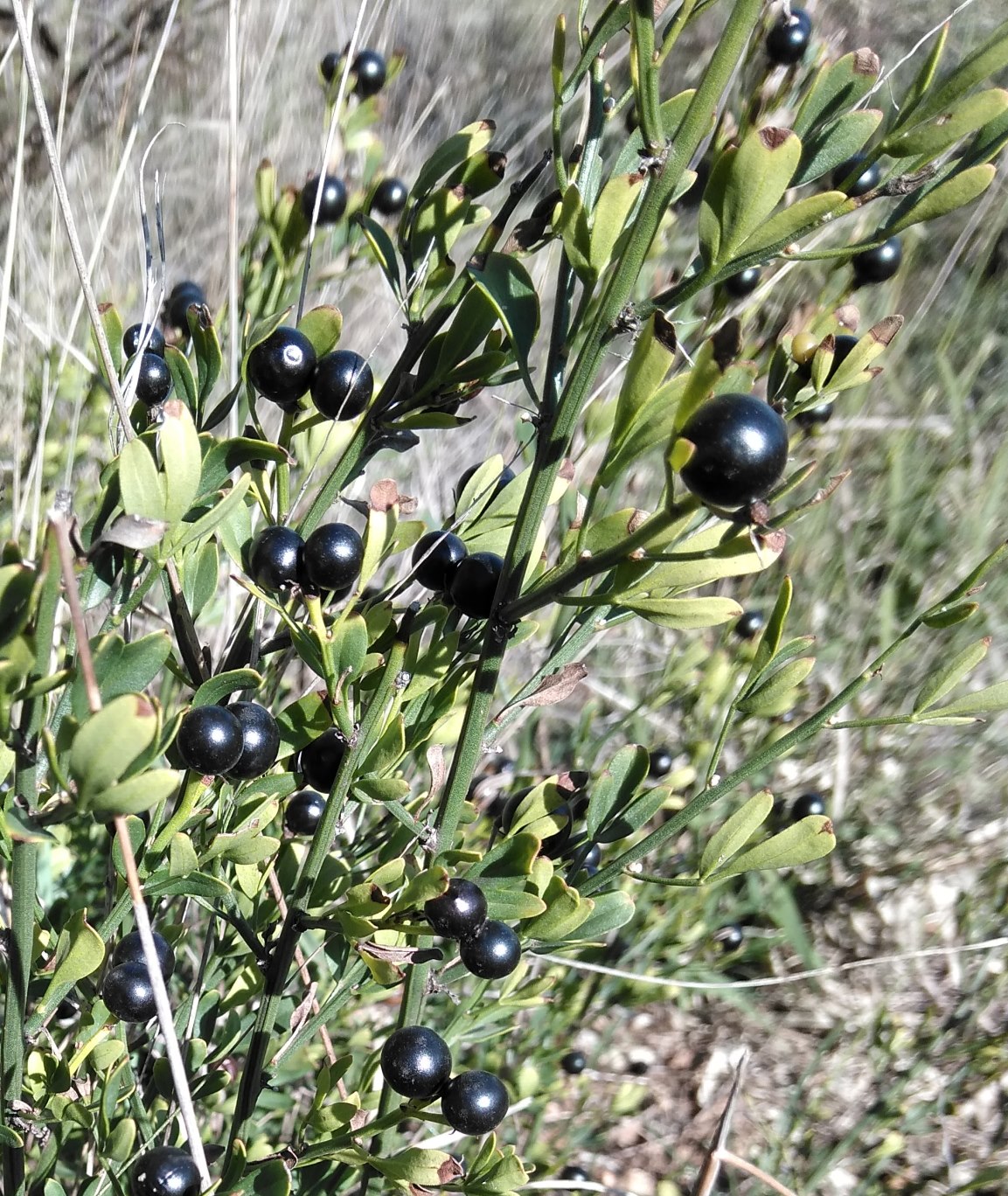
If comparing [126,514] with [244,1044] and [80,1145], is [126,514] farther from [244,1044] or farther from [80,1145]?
[80,1145]

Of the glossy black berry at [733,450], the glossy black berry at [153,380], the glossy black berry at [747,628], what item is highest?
the glossy black berry at [747,628]

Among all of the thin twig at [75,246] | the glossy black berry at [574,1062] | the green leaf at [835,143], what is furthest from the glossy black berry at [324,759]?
the glossy black berry at [574,1062]

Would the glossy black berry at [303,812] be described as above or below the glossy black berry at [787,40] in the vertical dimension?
below

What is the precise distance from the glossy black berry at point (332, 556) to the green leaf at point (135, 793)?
265 millimetres

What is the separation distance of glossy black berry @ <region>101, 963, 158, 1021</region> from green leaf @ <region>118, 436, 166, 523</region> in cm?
42

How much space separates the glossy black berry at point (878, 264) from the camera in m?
1.03

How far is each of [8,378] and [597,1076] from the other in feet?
6.61

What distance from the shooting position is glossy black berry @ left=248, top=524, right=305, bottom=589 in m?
0.77

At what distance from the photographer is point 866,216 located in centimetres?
277

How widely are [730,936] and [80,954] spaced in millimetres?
1527

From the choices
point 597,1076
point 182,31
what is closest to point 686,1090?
point 597,1076

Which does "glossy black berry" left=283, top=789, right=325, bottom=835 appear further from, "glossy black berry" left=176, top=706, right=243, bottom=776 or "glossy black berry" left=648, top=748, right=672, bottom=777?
"glossy black berry" left=648, top=748, right=672, bottom=777

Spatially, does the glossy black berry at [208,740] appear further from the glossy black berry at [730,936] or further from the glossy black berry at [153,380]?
the glossy black berry at [730,936]

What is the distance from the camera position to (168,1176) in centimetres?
75
